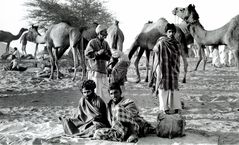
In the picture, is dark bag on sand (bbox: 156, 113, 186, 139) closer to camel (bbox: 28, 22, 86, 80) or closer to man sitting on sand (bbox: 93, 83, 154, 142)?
man sitting on sand (bbox: 93, 83, 154, 142)

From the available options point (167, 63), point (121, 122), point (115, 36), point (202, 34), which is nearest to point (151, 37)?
point (115, 36)

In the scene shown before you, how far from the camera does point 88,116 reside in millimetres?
4609

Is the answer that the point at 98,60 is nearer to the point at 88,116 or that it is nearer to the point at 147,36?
the point at 88,116

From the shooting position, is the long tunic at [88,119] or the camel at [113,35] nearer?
the long tunic at [88,119]

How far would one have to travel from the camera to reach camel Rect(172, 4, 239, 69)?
9.61 metres

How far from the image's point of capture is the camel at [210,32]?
378 inches

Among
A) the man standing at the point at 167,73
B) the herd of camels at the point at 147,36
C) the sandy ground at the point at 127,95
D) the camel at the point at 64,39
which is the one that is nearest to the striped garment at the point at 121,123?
the sandy ground at the point at 127,95

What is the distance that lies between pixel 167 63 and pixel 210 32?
6.86 metres

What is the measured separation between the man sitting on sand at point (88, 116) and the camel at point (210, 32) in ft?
19.8

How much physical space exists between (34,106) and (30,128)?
2115 millimetres

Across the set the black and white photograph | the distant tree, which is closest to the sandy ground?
the black and white photograph

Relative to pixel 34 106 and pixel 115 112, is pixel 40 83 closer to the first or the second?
pixel 34 106

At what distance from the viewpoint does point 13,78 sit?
12.5 metres

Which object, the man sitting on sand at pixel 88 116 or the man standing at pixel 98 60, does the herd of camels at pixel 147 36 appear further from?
the man sitting on sand at pixel 88 116
